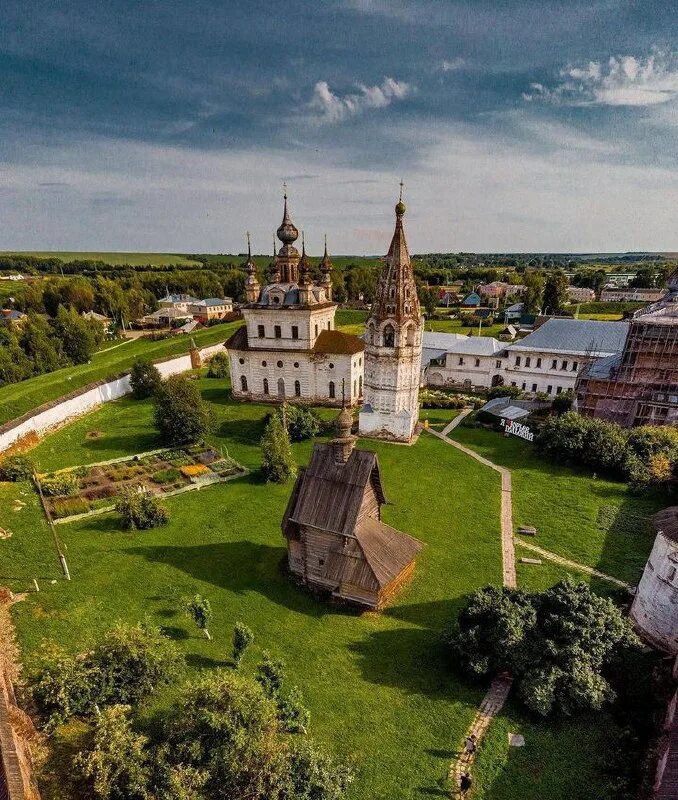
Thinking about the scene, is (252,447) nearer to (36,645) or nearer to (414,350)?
(414,350)

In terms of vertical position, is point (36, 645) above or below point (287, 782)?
below

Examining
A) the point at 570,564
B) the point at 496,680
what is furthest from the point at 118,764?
the point at 570,564

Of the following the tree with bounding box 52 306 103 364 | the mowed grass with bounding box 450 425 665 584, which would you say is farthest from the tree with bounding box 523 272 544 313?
the tree with bounding box 52 306 103 364

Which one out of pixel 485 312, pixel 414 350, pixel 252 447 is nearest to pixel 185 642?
pixel 252 447

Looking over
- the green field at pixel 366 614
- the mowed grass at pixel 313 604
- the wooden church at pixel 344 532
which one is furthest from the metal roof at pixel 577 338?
the wooden church at pixel 344 532

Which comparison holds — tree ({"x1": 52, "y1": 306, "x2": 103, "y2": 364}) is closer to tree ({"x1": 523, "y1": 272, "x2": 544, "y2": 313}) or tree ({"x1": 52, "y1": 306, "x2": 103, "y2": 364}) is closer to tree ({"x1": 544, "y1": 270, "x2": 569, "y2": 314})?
tree ({"x1": 544, "y1": 270, "x2": 569, "y2": 314})

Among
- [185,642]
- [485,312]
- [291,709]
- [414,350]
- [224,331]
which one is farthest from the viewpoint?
[485,312]

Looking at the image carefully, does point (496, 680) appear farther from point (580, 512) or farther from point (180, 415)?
point (180, 415)
